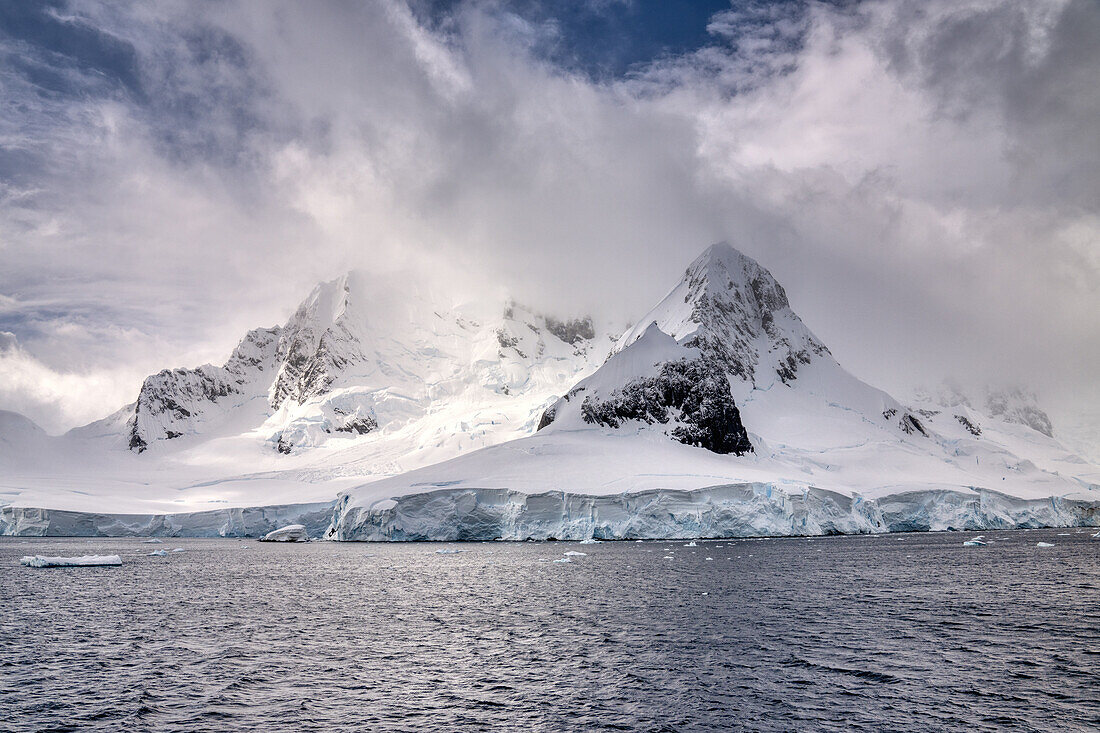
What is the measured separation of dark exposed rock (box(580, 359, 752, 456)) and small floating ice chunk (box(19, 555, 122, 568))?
264 ft

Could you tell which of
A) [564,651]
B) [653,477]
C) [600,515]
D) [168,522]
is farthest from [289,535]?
[564,651]

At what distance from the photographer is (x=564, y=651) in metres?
27.3

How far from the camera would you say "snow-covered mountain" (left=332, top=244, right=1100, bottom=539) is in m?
91.7

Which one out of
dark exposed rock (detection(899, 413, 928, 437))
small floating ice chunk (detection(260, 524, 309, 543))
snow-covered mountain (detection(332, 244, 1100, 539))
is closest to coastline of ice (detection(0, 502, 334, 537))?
small floating ice chunk (detection(260, 524, 309, 543))

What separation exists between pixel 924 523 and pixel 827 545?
3978 cm

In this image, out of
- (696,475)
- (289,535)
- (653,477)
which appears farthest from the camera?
(289,535)

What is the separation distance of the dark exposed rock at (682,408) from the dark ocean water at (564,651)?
2961 inches

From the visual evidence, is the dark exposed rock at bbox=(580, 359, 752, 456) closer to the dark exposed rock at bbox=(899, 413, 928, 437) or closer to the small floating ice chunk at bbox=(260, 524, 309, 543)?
the small floating ice chunk at bbox=(260, 524, 309, 543)

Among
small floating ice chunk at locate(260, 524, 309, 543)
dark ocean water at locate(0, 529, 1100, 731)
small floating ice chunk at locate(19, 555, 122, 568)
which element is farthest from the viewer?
small floating ice chunk at locate(260, 524, 309, 543)

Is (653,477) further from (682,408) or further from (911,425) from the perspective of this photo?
(911,425)

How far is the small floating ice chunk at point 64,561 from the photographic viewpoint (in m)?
61.2

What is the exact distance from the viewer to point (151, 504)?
138m

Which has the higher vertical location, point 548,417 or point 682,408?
point 548,417

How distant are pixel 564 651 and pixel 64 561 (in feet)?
177
